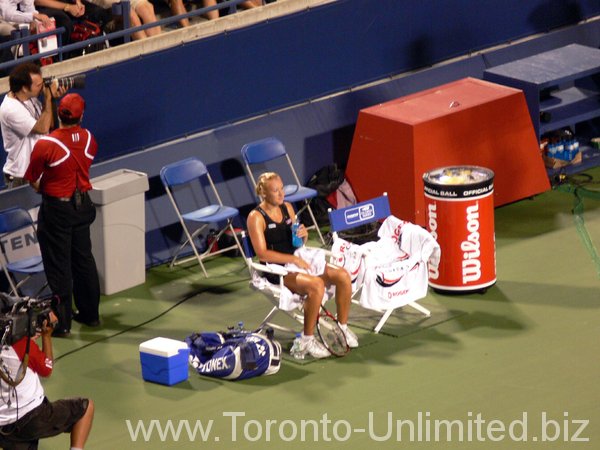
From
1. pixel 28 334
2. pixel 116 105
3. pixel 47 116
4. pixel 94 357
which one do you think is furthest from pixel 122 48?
pixel 28 334

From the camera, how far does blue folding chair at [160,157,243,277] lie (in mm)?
12641

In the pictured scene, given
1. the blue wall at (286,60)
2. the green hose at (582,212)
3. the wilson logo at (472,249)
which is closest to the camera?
the wilson logo at (472,249)

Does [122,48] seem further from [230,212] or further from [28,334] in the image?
[28,334]

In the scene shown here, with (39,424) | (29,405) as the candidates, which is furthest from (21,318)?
(39,424)

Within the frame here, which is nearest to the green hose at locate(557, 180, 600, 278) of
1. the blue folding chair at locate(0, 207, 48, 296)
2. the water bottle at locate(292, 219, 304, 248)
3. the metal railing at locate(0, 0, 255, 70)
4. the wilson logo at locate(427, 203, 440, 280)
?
the wilson logo at locate(427, 203, 440, 280)

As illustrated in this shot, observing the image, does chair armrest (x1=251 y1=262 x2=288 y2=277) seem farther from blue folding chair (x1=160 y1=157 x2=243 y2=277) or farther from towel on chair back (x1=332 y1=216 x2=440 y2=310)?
blue folding chair (x1=160 y1=157 x2=243 y2=277)

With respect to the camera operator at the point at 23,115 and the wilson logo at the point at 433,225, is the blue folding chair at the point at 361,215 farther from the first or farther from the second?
the camera operator at the point at 23,115

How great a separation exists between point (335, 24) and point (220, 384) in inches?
207

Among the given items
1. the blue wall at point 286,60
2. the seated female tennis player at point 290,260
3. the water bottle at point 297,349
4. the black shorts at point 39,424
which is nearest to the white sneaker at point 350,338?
the seated female tennis player at point 290,260

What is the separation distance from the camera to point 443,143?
43.3ft

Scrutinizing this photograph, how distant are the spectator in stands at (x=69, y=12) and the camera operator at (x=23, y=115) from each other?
1.62 meters

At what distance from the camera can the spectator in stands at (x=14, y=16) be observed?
13023mm

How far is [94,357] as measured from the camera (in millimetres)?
10773

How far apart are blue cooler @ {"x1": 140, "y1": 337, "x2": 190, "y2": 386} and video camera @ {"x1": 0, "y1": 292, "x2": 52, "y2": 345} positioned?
207 cm
